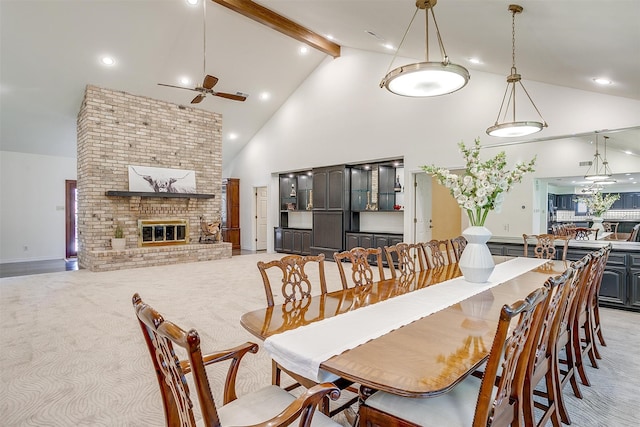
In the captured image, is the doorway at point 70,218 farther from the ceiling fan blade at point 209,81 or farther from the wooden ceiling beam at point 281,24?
the wooden ceiling beam at point 281,24

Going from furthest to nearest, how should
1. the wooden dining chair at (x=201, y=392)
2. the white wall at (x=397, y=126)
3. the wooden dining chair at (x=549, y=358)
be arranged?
the white wall at (x=397, y=126) < the wooden dining chair at (x=549, y=358) < the wooden dining chair at (x=201, y=392)

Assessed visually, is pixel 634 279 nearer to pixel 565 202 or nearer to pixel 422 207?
pixel 565 202

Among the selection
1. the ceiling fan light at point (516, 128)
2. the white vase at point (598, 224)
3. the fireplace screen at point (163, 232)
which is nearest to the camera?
the ceiling fan light at point (516, 128)

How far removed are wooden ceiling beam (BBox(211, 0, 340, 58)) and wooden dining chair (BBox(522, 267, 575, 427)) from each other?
6342 mm

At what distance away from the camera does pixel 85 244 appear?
731 centimetres

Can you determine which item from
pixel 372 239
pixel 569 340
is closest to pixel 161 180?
pixel 372 239

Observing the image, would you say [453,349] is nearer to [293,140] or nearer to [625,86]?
[625,86]

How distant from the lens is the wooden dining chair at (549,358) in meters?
1.49

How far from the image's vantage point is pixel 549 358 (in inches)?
72.7

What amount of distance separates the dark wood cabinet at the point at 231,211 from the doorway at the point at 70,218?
3950 millimetres

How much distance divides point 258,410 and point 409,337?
26.8 inches

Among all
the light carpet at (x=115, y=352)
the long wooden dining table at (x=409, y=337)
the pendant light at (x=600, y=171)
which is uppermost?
the pendant light at (x=600, y=171)

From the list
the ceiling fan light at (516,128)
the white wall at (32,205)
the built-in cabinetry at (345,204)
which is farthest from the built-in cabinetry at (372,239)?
the white wall at (32,205)

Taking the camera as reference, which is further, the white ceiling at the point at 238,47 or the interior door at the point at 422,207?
the interior door at the point at 422,207
